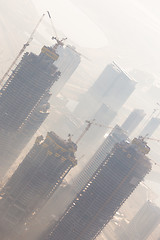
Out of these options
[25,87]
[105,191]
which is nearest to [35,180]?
[105,191]

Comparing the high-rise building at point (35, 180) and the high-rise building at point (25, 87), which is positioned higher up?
the high-rise building at point (25, 87)

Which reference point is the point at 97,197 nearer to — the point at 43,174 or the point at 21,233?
the point at 43,174

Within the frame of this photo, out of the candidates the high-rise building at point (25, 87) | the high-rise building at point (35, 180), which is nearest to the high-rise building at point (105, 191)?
the high-rise building at point (35, 180)

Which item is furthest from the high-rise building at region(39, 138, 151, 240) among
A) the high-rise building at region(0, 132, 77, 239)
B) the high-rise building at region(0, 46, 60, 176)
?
the high-rise building at region(0, 46, 60, 176)

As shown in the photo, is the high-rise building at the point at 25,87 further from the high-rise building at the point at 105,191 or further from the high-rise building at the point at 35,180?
the high-rise building at the point at 105,191

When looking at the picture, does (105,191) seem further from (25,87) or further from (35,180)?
(25,87)

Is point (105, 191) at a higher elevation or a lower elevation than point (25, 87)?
lower
